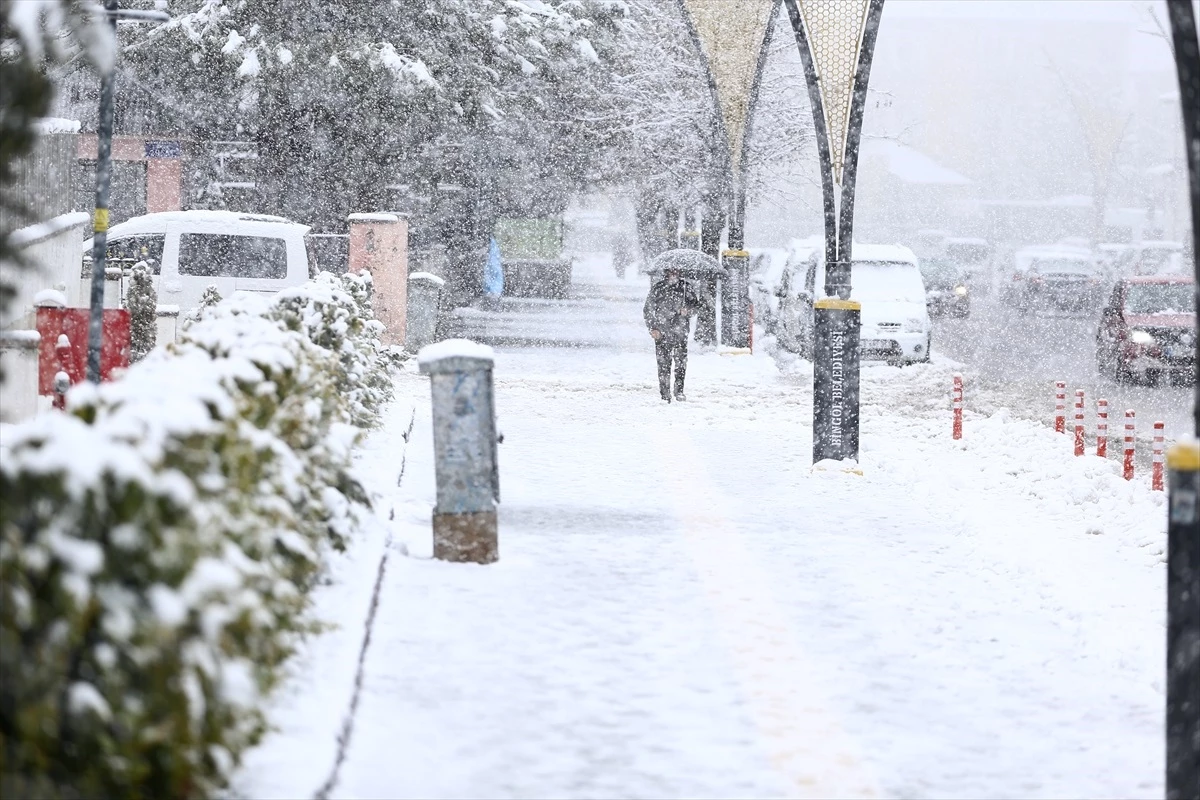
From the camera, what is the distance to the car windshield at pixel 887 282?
986 inches

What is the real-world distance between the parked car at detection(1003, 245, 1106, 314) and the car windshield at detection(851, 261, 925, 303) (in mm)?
16006

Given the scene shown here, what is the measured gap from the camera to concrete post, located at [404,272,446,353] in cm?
2486

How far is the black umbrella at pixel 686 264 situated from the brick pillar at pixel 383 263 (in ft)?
21.5

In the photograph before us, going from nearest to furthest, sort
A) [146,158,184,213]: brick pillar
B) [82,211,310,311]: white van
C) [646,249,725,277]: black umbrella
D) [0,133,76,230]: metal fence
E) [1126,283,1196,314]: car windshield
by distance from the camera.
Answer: [0,133,76,230]: metal fence, [646,249,725,277]: black umbrella, [82,211,310,311]: white van, [1126,283,1196,314]: car windshield, [146,158,184,213]: brick pillar

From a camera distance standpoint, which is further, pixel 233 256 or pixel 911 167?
pixel 911 167

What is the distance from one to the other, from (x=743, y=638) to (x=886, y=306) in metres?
17.3

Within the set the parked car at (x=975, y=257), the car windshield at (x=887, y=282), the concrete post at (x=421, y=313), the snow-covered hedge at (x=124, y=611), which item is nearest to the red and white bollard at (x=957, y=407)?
the car windshield at (x=887, y=282)

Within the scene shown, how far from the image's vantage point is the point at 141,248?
20750mm

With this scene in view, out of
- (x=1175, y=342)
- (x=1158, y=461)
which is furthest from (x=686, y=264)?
(x=1158, y=461)

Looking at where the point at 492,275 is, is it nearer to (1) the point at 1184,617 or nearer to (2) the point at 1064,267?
(2) the point at 1064,267

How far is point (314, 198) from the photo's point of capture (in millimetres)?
31750

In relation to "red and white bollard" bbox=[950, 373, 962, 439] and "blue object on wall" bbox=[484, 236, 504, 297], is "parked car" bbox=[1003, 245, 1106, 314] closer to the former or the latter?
"blue object on wall" bbox=[484, 236, 504, 297]

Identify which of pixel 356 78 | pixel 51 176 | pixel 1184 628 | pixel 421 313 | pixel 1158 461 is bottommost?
pixel 1158 461

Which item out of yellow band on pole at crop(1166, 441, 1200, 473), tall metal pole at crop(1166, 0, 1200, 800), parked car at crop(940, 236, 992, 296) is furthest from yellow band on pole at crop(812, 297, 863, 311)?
parked car at crop(940, 236, 992, 296)
